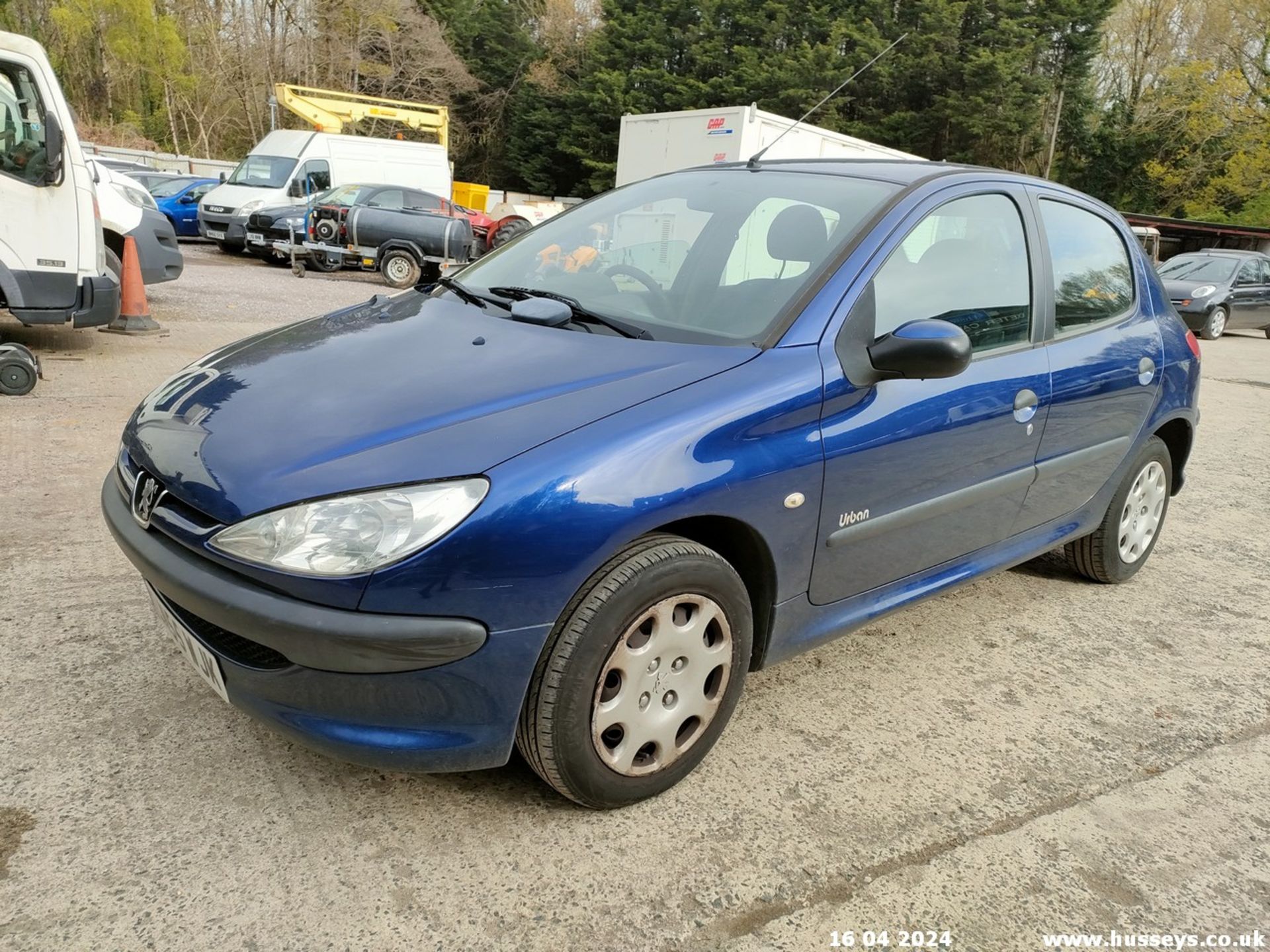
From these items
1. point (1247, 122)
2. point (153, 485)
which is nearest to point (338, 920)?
point (153, 485)

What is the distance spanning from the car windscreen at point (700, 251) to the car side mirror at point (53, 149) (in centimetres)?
444

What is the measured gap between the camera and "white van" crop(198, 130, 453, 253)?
16.7 m

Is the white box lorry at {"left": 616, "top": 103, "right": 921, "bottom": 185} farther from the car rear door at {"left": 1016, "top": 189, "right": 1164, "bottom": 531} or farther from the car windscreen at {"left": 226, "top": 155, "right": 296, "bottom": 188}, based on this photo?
the car rear door at {"left": 1016, "top": 189, "right": 1164, "bottom": 531}

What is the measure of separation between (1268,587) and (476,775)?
3756 millimetres

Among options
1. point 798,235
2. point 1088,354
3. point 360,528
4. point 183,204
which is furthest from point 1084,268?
point 183,204

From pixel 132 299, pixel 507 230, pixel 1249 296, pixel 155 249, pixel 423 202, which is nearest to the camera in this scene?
pixel 132 299

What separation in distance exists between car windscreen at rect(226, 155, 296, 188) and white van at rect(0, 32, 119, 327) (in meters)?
11.1

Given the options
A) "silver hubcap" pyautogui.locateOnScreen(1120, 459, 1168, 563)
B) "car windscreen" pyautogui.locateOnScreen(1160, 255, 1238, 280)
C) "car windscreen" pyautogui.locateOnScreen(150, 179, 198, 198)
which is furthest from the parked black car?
"car windscreen" pyautogui.locateOnScreen(150, 179, 198, 198)

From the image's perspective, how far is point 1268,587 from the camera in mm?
4266

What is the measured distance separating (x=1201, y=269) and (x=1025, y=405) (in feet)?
53.6

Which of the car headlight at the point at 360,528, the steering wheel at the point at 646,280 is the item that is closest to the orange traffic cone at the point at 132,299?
the steering wheel at the point at 646,280

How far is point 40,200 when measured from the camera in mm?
6273

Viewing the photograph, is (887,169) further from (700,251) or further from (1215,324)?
(1215,324)

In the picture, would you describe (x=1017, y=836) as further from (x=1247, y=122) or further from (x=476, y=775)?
(x=1247, y=122)
